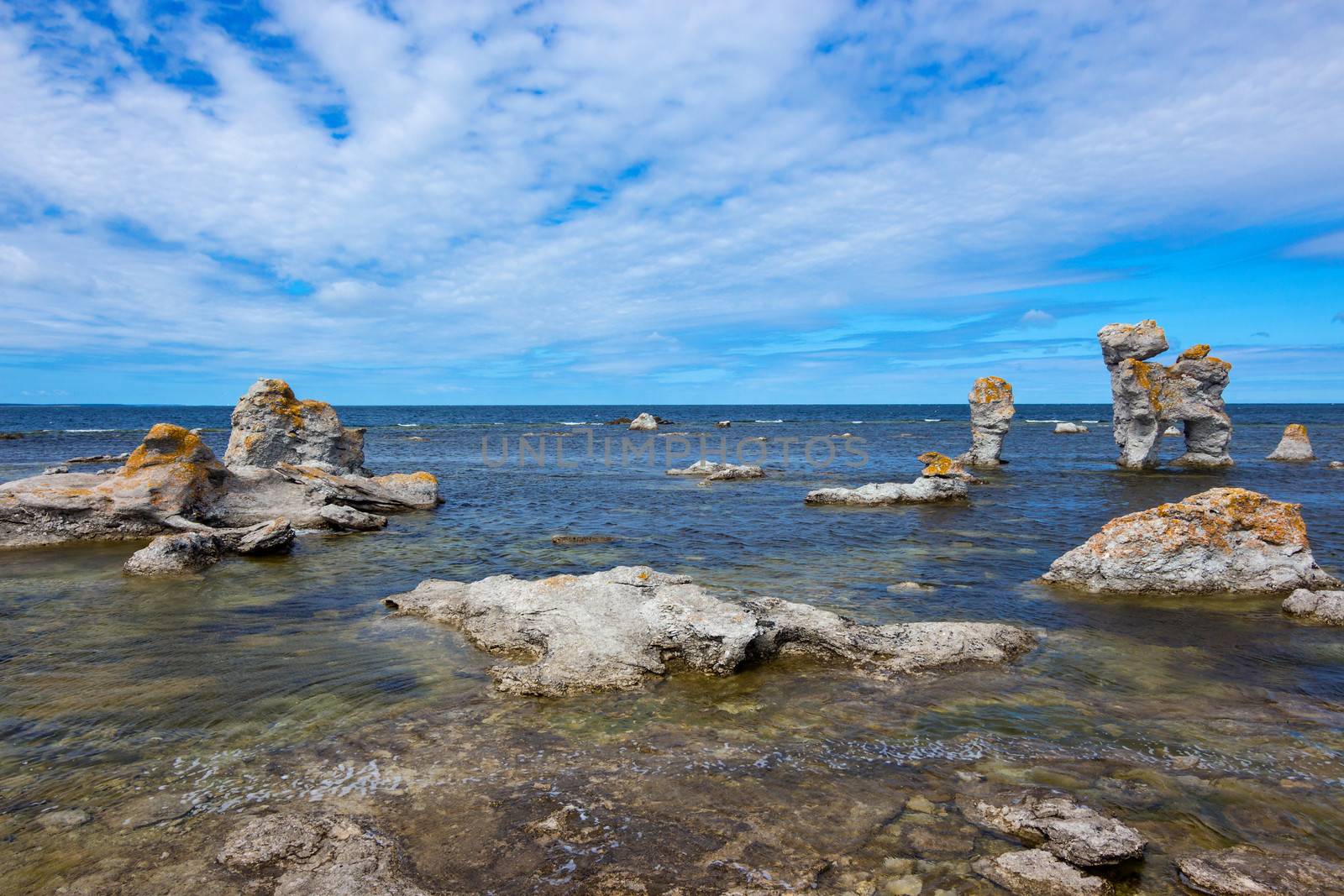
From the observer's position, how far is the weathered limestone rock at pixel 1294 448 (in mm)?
41125

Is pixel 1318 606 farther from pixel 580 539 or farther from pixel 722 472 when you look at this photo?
pixel 722 472

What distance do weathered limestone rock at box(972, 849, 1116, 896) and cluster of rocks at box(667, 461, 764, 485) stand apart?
26.9 m

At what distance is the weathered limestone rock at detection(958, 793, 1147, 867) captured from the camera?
464cm

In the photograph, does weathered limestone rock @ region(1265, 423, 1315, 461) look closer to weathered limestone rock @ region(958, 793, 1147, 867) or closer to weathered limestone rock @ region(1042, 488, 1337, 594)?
weathered limestone rock @ region(1042, 488, 1337, 594)

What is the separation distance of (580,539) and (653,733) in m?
11.0

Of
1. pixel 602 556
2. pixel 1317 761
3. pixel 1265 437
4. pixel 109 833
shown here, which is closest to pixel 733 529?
pixel 602 556

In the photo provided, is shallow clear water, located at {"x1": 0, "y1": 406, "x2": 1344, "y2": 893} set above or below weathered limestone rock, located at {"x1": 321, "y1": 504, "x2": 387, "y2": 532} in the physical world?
below

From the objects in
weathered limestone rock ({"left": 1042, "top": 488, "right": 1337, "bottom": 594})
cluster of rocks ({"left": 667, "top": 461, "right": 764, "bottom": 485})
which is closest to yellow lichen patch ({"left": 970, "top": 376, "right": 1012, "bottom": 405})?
cluster of rocks ({"left": 667, "top": 461, "right": 764, "bottom": 485})

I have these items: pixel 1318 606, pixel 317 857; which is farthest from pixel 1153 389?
pixel 317 857

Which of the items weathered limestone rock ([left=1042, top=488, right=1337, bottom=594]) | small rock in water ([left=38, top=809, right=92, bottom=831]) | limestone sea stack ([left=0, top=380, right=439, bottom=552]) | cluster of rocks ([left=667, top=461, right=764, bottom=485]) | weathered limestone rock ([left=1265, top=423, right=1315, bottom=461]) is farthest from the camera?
weathered limestone rock ([left=1265, top=423, right=1315, bottom=461])

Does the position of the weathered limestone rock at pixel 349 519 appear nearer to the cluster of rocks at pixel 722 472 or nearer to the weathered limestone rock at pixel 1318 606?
the cluster of rocks at pixel 722 472

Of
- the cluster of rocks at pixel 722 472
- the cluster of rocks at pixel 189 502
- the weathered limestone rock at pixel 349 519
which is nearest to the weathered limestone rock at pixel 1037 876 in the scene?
the cluster of rocks at pixel 189 502

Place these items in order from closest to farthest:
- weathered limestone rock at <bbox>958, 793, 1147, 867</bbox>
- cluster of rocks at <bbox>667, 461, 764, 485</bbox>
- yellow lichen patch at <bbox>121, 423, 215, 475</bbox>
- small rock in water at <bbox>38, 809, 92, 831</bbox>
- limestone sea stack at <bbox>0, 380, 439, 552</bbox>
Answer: weathered limestone rock at <bbox>958, 793, 1147, 867</bbox> → small rock in water at <bbox>38, 809, 92, 831</bbox> → limestone sea stack at <bbox>0, 380, 439, 552</bbox> → yellow lichen patch at <bbox>121, 423, 215, 475</bbox> → cluster of rocks at <bbox>667, 461, 764, 485</bbox>

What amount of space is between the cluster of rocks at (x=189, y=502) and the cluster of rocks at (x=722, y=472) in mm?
13613
